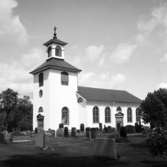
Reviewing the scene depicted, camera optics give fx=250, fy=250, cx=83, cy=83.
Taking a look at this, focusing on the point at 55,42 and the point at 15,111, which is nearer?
the point at 55,42

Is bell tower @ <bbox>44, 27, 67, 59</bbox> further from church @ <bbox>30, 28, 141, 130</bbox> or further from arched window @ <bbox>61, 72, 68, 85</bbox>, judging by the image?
arched window @ <bbox>61, 72, 68, 85</bbox>

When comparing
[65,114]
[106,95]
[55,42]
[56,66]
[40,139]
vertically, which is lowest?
[40,139]

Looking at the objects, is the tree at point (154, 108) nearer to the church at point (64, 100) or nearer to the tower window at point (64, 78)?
Result: the church at point (64, 100)

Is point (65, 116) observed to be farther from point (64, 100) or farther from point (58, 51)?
point (58, 51)

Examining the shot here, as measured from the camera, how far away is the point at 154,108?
26484 mm

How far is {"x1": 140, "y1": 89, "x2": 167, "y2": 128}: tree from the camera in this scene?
83.7ft

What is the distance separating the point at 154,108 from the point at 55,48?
68.9ft

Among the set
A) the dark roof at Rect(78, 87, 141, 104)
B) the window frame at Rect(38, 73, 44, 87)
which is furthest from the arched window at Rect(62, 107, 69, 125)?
the window frame at Rect(38, 73, 44, 87)

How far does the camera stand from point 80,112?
4053 centimetres

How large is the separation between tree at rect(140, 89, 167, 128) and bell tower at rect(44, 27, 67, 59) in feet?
60.4

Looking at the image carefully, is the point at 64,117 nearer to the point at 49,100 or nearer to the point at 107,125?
the point at 49,100

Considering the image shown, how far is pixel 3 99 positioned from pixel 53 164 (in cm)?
5316

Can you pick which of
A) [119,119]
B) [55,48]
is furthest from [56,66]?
[119,119]

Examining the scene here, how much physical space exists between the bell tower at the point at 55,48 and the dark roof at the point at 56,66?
810 millimetres
